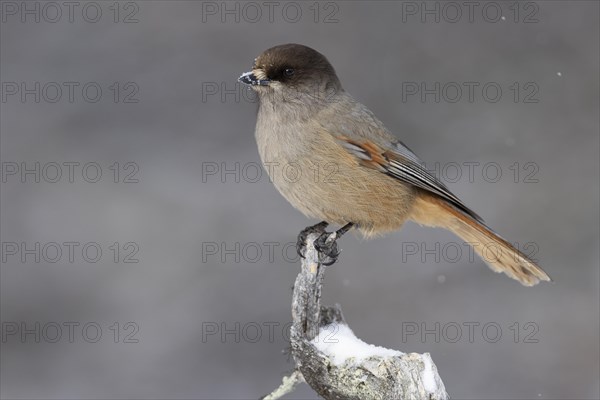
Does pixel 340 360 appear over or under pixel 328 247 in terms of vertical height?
under

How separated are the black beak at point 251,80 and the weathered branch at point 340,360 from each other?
1067mm

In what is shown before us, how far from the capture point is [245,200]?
8203mm

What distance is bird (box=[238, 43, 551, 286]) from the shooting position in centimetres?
525

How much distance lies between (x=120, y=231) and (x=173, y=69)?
1847mm

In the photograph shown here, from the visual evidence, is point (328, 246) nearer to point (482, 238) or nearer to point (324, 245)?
point (324, 245)

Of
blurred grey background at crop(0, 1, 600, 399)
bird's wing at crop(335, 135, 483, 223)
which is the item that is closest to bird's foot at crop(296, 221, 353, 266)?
bird's wing at crop(335, 135, 483, 223)

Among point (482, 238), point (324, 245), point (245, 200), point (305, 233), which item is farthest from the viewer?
point (245, 200)

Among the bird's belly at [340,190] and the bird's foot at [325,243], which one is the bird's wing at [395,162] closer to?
the bird's belly at [340,190]

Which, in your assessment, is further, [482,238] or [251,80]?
[482,238]

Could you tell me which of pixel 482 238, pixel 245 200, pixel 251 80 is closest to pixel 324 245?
pixel 251 80

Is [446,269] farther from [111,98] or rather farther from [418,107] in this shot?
[111,98]

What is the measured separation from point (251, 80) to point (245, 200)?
307cm

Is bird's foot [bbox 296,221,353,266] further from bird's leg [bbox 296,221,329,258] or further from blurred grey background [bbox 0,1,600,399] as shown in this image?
blurred grey background [bbox 0,1,600,399]

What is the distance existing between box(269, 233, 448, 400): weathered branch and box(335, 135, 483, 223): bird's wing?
884mm
